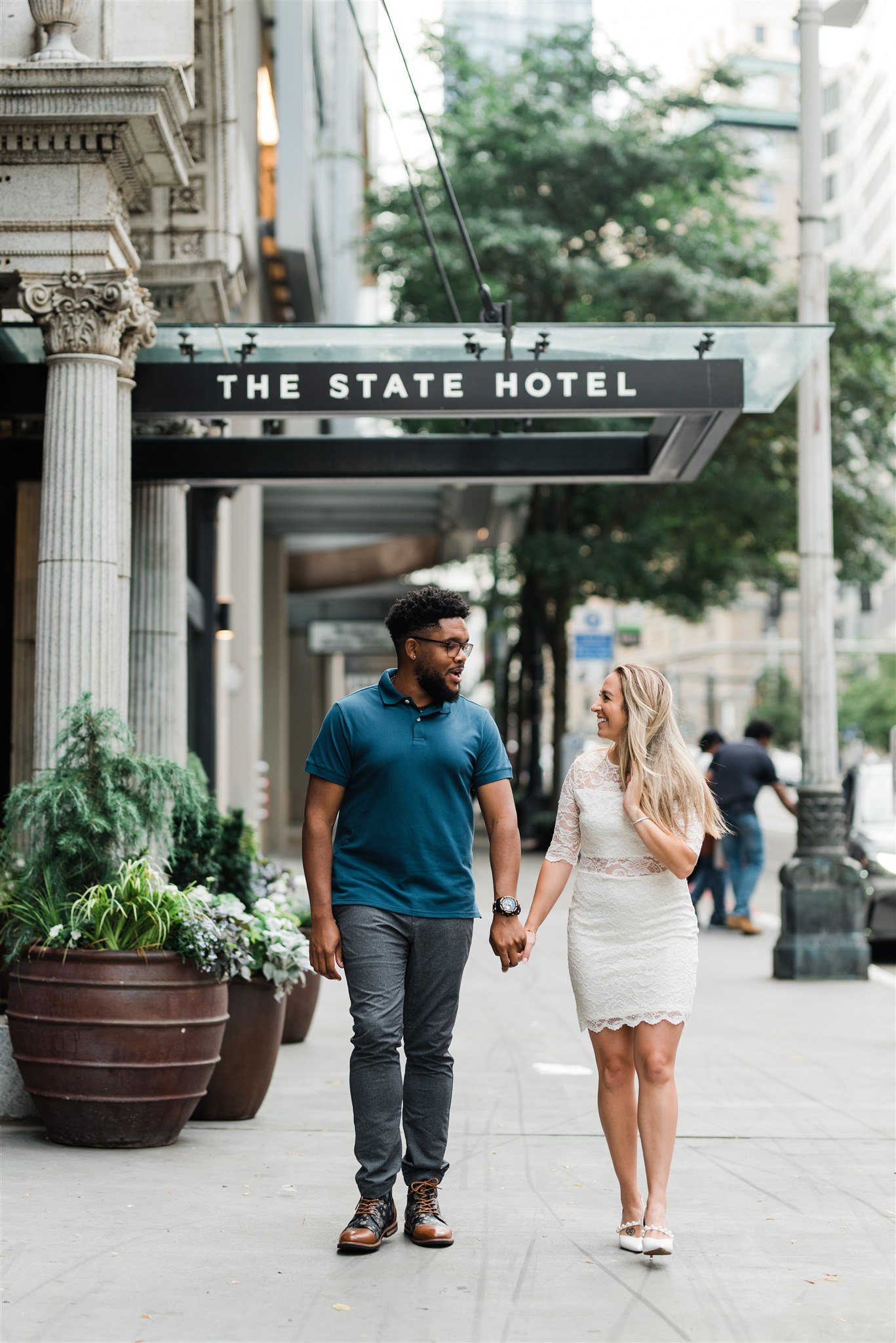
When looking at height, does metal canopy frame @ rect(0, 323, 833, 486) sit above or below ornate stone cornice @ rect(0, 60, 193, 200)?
below

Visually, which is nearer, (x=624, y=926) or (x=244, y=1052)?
(x=624, y=926)

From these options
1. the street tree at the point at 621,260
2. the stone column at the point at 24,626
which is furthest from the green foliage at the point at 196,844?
the street tree at the point at 621,260

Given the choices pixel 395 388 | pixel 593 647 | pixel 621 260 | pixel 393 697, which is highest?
pixel 621 260

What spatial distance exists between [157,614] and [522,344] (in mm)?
2836

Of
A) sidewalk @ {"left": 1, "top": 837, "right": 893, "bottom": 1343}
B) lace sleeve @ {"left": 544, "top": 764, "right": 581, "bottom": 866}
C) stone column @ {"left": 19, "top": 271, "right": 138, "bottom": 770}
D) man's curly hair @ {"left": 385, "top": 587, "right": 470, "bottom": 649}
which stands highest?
stone column @ {"left": 19, "top": 271, "right": 138, "bottom": 770}

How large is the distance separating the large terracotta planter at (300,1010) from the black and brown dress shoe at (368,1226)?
12.1 ft

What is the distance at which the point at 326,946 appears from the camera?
16.4 feet

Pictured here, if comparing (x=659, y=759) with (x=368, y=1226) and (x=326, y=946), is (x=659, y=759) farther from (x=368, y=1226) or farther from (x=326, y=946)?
(x=368, y=1226)

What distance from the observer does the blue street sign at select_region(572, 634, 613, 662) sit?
82.3 ft

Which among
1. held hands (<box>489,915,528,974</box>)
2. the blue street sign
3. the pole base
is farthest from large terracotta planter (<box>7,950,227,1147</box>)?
the blue street sign

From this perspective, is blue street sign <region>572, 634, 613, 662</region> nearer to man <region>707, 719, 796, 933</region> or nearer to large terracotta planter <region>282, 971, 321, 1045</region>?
man <region>707, 719, 796, 933</region>

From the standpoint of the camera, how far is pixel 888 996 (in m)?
11.3

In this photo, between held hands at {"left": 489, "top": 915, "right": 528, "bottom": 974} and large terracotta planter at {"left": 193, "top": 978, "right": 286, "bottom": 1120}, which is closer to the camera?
held hands at {"left": 489, "top": 915, "right": 528, "bottom": 974}

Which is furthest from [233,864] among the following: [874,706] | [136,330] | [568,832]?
[874,706]
